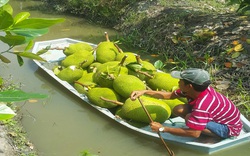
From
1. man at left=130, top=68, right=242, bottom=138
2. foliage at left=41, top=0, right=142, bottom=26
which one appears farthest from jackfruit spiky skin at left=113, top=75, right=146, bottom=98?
foliage at left=41, top=0, right=142, bottom=26

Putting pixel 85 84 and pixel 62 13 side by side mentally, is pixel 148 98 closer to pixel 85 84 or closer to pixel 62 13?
pixel 85 84

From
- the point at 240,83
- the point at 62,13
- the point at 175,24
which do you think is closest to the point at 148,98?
the point at 240,83

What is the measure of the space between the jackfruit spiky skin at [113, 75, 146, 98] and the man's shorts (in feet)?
Answer: 2.46

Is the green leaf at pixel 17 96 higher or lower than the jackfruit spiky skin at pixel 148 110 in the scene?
higher

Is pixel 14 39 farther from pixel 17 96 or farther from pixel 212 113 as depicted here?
pixel 212 113

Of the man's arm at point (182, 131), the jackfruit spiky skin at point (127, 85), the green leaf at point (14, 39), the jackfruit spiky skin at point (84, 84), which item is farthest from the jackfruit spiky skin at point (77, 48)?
the green leaf at point (14, 39)

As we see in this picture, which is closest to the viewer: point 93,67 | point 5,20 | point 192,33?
point 5,20

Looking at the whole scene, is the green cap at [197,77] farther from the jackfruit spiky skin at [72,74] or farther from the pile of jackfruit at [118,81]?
the jackfruit spiky skin at [72,74]

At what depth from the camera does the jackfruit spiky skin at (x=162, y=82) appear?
3.53 meters

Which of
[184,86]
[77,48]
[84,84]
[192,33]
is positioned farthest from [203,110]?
[192,33]

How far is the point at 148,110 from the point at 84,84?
0.94 metres

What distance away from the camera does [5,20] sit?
916 mm

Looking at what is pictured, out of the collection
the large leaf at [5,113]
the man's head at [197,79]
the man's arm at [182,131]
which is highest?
the large leaf at [5,113]

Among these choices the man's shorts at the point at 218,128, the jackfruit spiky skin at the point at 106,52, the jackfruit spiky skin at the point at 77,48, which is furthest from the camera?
the jackfruit spiky skin at the point at 77,48
